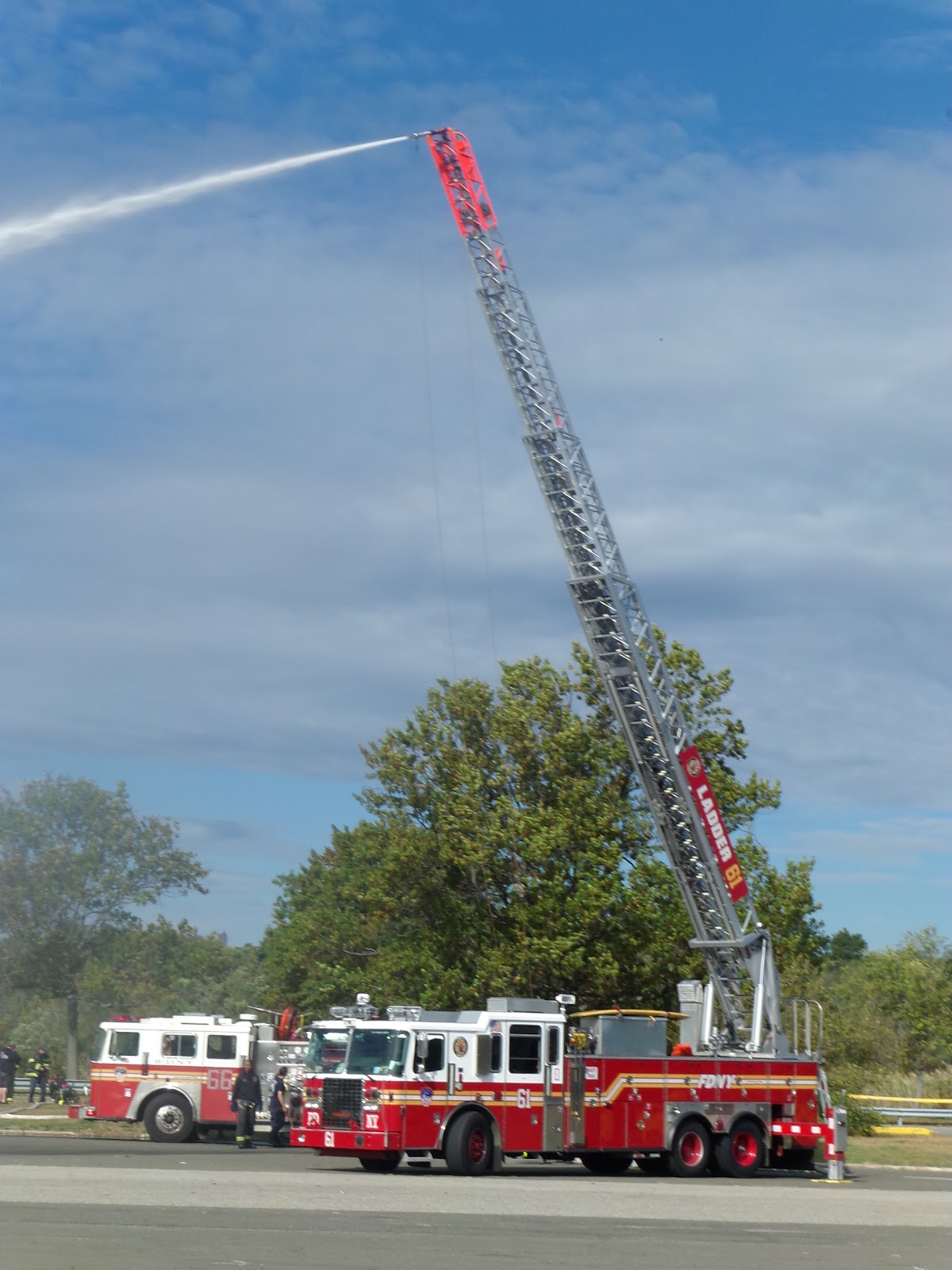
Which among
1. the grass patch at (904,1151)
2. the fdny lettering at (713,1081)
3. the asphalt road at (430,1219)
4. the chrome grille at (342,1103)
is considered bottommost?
the grass patch at (904,1151)

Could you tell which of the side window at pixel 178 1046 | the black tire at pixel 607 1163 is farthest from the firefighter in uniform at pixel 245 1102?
the black tire at pixel 607 1163

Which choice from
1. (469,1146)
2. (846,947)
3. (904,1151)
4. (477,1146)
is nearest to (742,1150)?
(477,1146)

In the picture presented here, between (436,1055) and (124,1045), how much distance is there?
9.61m

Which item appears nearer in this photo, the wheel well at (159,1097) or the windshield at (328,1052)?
the windshield at (328,1052)

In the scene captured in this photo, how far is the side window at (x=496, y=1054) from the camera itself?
22.8 meters

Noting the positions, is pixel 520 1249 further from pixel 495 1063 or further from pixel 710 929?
pixel 710 929

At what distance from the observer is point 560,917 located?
39000 mm

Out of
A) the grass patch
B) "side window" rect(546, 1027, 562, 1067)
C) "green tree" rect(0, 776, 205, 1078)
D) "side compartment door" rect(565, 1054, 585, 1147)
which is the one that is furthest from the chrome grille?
"green tree" rect(0, 776, 205, 1078)

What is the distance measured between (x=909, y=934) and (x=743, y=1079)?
179 feet

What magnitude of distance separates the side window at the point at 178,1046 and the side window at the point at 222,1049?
276 millimetres

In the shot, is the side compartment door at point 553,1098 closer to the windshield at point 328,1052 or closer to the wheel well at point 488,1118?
the wheel well at point 488,1118

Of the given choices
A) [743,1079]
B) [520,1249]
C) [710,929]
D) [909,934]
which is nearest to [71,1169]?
[520,1249]

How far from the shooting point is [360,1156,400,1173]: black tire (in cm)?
2266

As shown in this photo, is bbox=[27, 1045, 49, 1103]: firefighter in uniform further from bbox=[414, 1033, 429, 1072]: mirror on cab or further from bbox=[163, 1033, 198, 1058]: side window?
bbox=[414, 1033, 429, 1072]: mirror on cab
